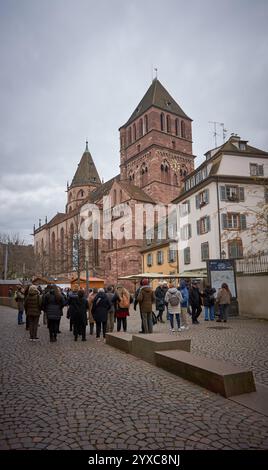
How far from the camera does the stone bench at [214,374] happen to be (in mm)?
5133

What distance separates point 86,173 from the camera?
84.6m

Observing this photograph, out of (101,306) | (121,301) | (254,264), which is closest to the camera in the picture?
(101,306)

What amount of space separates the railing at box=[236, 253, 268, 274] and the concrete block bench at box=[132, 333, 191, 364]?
966 cm

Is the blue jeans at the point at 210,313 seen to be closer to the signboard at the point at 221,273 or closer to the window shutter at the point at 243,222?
the signboard at the point at 221,273

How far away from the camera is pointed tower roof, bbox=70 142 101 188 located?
83375 mm

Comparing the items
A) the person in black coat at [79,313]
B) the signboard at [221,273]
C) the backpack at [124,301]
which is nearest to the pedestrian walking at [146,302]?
the backpack at [124,301]

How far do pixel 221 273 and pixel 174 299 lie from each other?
208 inches

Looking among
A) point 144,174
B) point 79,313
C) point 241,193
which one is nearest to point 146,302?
point 79,313

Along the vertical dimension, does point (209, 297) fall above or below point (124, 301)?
below

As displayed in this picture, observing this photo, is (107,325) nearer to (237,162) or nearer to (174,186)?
(237,162)

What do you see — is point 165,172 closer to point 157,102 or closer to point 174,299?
point 157,102

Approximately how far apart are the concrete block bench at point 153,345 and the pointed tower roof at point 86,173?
76325mm

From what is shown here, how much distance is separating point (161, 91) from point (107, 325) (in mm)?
59530
